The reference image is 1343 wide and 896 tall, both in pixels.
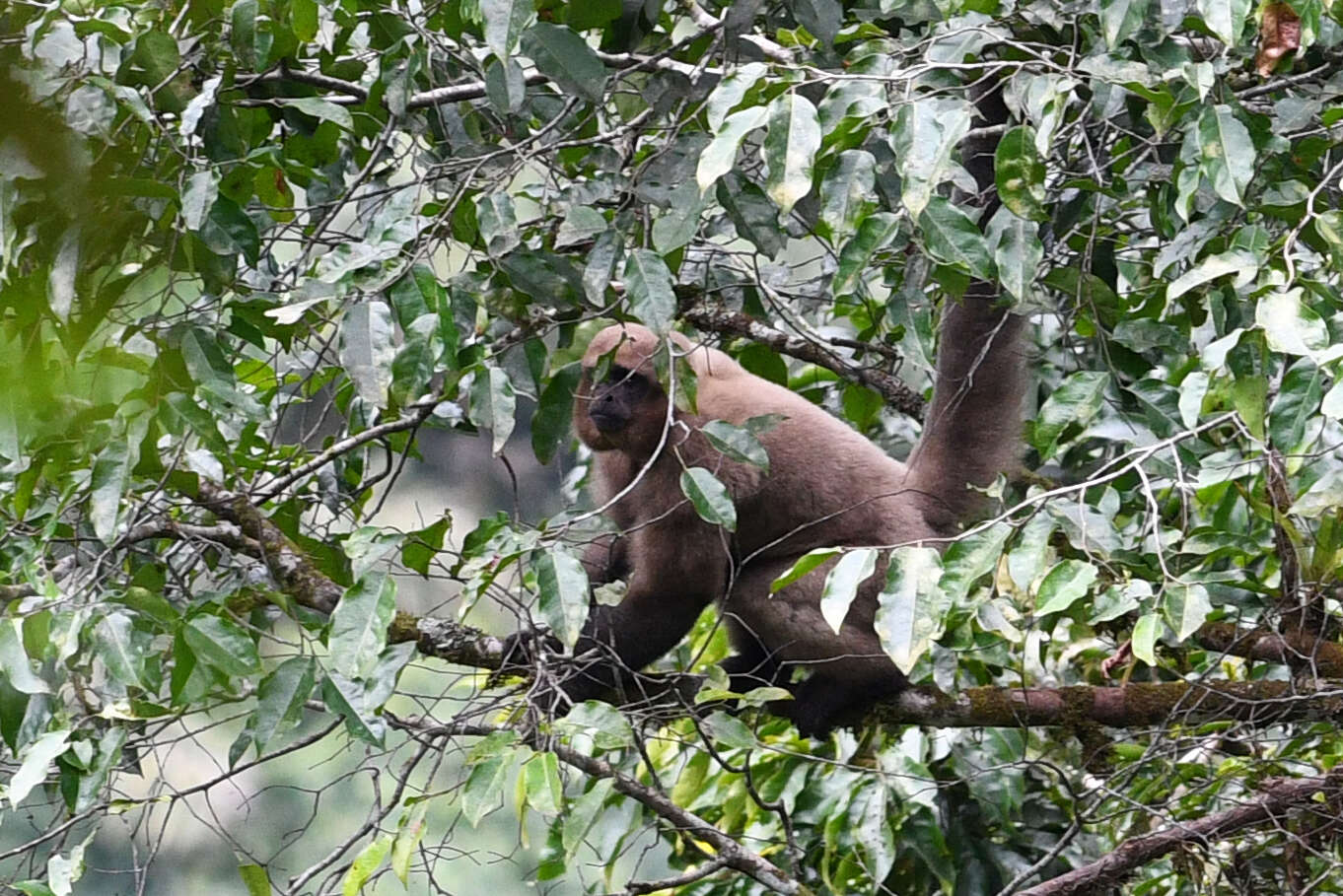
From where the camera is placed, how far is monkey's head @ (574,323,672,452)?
4.51 m

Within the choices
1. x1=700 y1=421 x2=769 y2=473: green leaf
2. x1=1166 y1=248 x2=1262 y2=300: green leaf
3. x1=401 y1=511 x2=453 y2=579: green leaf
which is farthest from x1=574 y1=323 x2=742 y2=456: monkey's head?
x1=1166 y1=248 x2=1262 y2=300: green leaf

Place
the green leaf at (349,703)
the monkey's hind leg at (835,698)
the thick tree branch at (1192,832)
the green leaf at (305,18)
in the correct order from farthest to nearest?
the monkey's hind leg at (835,698), the thick tree branch at (1192,832), the green leaf at (305,18), the green leaf at (349,703)

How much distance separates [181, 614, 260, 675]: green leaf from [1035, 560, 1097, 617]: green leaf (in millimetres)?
1433

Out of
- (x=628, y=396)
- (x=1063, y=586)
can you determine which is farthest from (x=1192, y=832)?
(x=628, y=396)

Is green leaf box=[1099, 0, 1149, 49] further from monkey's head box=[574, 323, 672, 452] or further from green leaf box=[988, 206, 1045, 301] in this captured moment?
monkey's head box=[574, 323, 672, 452]

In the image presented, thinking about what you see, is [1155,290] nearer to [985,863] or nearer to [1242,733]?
[1242,733]

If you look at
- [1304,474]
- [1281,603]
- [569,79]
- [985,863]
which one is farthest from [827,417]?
[1304,474]

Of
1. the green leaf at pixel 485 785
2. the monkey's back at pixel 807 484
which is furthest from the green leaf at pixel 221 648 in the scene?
the monkey's back at pixel 807 484

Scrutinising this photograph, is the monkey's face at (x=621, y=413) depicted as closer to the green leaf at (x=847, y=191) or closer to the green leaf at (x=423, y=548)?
the green leaf at (x=423, y=548)

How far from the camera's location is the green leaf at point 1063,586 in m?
2.21

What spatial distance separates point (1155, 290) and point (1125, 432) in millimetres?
813

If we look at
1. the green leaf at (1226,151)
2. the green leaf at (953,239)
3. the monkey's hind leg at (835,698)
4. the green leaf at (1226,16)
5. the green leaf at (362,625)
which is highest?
the green leaf at (1226,16)

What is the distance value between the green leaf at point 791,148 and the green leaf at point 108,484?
1.28 meters

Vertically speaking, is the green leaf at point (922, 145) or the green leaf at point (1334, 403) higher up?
the green leaf at point (922, 145)
